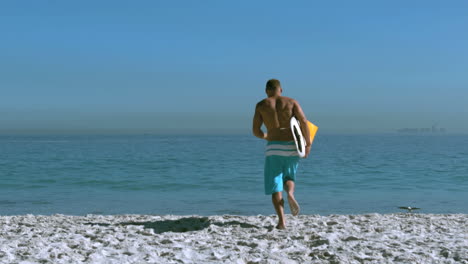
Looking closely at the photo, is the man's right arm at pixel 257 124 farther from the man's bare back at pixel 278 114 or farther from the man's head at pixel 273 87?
the man's head at pixel 273 87

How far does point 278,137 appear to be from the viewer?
629 centimetres

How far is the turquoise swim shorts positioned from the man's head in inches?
24.8

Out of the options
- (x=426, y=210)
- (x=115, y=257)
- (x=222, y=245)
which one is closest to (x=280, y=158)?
(x=222, y=245)

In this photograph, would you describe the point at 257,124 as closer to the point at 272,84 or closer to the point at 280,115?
the point at 280,115

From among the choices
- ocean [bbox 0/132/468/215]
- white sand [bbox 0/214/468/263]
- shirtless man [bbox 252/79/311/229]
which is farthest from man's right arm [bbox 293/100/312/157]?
ocean [bbox 0/132/468/215]

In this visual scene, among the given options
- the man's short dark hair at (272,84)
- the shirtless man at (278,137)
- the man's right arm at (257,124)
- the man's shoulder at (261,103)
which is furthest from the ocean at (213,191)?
the man's short dark hair at (272,84)

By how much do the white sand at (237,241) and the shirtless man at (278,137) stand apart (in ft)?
1.67

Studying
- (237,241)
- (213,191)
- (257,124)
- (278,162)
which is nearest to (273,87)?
(257,124)

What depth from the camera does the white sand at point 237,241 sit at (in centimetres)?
472

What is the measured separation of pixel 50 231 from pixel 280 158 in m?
3.01

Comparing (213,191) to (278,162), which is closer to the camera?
(278,162)

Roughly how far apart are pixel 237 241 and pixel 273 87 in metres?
2.03

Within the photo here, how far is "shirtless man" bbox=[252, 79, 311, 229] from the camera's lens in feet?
20.5

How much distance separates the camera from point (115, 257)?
15.4 ft
